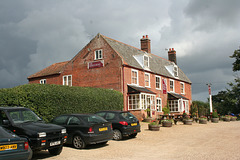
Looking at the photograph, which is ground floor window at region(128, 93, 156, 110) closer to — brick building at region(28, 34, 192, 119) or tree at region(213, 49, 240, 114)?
brick building at region(28, 34, 192, 119)

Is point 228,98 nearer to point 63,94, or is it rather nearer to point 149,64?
point 149,64

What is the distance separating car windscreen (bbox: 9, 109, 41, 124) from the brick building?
16.5 m

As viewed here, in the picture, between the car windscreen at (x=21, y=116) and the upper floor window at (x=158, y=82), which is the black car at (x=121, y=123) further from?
the upper floor window at (x=158, y=82)

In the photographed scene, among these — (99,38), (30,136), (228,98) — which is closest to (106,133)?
(30,136)

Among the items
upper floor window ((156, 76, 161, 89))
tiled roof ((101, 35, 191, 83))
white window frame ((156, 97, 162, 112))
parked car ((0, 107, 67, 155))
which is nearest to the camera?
parked car ((0, 107, 67, 155))

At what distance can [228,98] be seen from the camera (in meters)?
38.3

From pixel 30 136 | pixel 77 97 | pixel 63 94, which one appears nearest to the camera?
pixel 30 136

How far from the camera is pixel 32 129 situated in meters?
8.34

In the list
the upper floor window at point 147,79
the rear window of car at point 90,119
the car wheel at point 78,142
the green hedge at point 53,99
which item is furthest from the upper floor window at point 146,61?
the car wheel at point 78,142

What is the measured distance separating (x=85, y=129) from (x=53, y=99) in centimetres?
626

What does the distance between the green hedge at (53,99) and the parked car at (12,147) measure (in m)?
7.18

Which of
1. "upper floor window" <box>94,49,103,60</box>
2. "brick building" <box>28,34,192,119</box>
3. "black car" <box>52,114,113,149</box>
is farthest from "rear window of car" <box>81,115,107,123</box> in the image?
"upper floor window" <box>94,49,103,60</box>

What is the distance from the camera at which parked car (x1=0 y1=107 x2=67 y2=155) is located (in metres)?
8.16

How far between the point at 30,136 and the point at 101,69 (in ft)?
64.4
